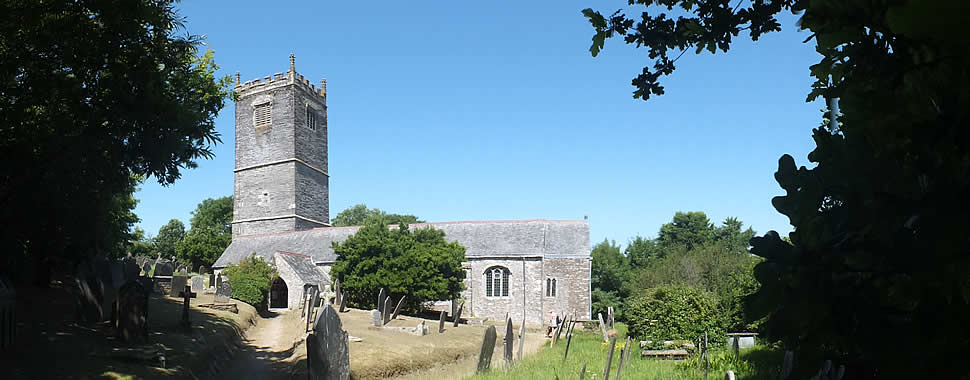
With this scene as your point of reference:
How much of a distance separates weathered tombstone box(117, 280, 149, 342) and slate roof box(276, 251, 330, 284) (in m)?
18.7

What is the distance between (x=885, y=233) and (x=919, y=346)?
26 cm

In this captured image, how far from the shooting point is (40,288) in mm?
14781

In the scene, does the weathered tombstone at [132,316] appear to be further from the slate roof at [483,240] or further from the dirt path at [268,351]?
the slate roof at [483,240]

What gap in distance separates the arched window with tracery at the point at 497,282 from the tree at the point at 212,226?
24.7m

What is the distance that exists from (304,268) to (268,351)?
16.5 m

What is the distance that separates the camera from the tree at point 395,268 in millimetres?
27500

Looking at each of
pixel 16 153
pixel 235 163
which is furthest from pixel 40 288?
pixel 235 163

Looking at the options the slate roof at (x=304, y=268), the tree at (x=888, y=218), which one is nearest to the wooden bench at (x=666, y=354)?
the tree at (x=888, y=218)

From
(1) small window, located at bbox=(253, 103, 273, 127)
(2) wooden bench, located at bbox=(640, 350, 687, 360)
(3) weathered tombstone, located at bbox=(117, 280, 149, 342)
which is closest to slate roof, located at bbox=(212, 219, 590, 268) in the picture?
(1) small window, located at bbox=(253, 103, 273, 127)

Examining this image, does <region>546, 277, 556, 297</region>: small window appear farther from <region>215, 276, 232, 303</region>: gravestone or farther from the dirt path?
<region>215, 276, 232, 303</region>: gravestone

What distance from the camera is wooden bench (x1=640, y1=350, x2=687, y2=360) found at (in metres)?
13.3

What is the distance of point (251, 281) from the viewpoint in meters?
26.0

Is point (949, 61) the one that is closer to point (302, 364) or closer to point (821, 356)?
point (821, 356)

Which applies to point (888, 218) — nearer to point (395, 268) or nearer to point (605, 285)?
point (395, 268)
